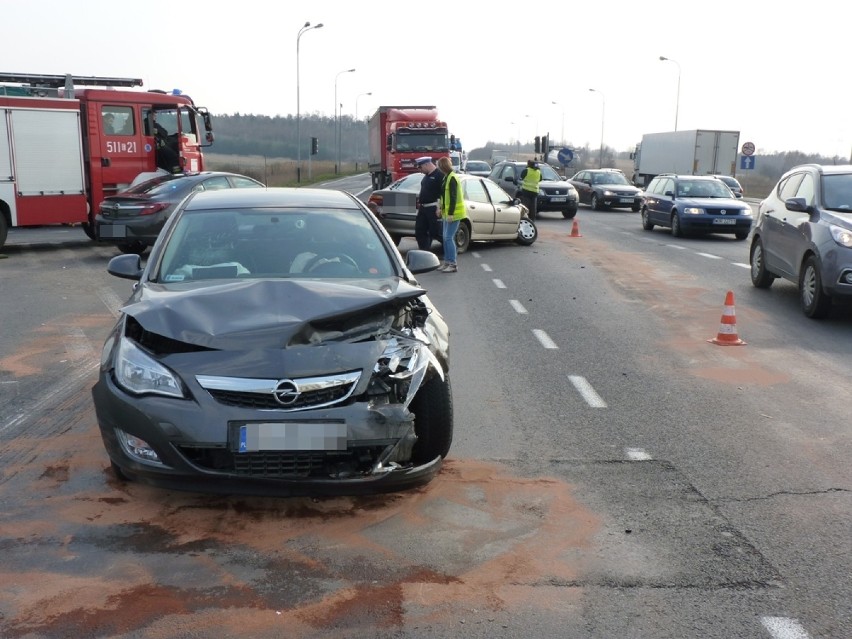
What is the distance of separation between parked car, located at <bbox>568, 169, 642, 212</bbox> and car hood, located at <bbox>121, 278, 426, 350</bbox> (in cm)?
3206

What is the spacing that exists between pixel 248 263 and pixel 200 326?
1236mm

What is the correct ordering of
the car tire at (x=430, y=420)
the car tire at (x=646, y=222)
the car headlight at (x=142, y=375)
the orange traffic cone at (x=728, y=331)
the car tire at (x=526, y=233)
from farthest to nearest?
the car tire at (x=646, y=222)
the car tire at (x=526, y=233)
the orange traffic cone at (x=728, y=331)
the car tire at (x=430, y=420)
the car headlight at (x=142, y=375)

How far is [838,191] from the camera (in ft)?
A: 38.8

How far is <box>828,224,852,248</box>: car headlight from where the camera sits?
10.7m

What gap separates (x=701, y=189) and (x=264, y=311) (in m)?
21.3

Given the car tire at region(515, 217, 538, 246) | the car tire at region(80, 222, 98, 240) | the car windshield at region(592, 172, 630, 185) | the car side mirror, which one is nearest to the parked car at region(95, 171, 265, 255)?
the car tire at region(80, 222, 98, 240)

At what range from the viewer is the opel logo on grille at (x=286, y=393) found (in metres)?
4.40

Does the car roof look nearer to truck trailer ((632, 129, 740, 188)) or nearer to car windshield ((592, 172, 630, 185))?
car windshield ((592, 172, 630, 185))

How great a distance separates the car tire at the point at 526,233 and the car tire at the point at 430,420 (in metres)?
16.0

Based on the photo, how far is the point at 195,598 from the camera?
150 inches

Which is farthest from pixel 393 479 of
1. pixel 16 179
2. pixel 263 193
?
pixel 16 179

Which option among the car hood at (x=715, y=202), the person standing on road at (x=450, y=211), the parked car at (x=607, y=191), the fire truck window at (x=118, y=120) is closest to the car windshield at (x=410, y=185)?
the person standing on road at (x=450, y=211)

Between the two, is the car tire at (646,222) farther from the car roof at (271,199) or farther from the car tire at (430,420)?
the car tire at (430,420)

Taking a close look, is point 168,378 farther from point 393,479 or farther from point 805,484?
point 805,484
